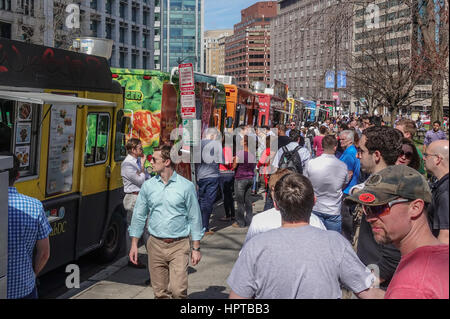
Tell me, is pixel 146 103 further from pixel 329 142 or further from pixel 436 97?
pixel 436 97

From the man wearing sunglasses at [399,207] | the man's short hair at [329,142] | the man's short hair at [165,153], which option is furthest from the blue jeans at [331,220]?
the man wearing sunglasses at [399,207]

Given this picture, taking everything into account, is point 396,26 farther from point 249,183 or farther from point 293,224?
point 293,224

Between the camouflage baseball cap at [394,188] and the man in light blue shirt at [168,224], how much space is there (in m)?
2.90

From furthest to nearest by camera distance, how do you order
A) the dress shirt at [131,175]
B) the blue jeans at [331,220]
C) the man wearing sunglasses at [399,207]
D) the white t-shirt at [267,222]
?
the dress shirt at [131,175]
the blue jeans at [331,220]
the white t-shirt at [267,222]
the man wearing sunglasses at [399,207]

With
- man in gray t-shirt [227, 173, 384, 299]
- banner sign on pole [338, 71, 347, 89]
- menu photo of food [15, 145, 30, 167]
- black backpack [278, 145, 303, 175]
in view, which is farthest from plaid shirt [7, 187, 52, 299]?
banner sign on pole [338, 71, 347, 89]

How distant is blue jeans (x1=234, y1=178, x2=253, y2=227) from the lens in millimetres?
10344

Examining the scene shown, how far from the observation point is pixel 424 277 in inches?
77.4

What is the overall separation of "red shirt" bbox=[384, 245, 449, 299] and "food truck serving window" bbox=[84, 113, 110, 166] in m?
5.85

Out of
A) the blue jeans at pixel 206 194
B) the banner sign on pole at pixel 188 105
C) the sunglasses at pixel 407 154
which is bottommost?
the blue jeans at pixel 206 194

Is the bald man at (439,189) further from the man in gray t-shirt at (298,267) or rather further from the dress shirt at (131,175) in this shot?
the dress shirt at (131,175)

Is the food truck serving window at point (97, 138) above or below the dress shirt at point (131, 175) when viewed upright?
above

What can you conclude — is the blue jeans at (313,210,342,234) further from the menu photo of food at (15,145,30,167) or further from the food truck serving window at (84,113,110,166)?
the menu photo of food at (15,145,30,167)

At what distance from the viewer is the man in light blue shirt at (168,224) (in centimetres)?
539

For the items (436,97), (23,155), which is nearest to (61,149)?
(23,155)
